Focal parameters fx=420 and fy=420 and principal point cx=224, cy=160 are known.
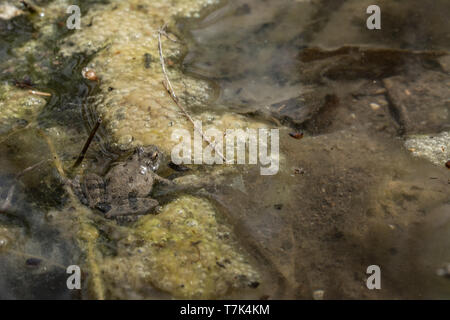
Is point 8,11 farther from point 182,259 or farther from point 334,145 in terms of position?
point 334,145

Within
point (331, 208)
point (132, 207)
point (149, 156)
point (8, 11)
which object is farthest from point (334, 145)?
point (8, 11)

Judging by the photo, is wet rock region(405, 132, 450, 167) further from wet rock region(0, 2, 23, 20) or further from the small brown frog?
wet rock region(0, 2, 23, 20)

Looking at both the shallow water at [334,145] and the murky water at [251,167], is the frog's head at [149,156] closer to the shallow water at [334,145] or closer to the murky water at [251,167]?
the murky water at [251,167]

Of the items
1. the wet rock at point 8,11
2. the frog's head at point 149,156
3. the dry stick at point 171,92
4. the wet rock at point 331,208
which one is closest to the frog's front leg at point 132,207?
the frog's head at point 149,156

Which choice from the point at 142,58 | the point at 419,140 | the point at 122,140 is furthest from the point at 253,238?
the point at 142,58

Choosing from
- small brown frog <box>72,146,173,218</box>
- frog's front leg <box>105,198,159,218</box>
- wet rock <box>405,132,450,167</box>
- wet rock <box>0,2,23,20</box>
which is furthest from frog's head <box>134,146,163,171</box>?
wet rock <box>0,2,23,20</box>
